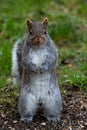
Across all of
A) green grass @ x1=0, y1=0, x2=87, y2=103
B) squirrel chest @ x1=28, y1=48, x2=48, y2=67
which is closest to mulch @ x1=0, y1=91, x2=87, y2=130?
green grass @ x1=0, y1=0, x2=87, y2=103

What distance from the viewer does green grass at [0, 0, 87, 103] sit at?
5.95 m

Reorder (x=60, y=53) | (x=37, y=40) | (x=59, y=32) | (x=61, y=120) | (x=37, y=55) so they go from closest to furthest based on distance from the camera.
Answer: (x=37, y=40) → (x=37, y=55) → (x=61, y=120) → (x=60, y=53) → (x=59, y=32)

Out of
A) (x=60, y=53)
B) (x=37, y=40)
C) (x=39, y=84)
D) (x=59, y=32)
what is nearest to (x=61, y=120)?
(x=39, y=84)

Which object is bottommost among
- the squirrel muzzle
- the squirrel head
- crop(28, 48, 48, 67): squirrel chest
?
crop(28, 48, 48, 67): squirrel chest

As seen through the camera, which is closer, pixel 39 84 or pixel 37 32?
pixel 37 32

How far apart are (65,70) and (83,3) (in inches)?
130

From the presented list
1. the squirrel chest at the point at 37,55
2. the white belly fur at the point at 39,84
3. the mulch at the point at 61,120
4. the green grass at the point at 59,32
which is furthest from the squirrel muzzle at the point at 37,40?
the green grass at the point at 59,32

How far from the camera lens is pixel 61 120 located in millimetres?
4949

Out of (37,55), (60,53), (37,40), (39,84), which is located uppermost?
(60,53)

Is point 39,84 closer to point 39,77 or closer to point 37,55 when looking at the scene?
point 39,77

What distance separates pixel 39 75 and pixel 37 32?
43 cm

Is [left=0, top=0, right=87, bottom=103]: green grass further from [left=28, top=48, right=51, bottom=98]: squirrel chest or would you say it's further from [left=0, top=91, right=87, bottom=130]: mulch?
[left=28, top=48, right=51, bottom=98]: squirrel chest

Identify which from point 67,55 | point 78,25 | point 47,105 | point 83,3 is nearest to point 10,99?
point 47,105

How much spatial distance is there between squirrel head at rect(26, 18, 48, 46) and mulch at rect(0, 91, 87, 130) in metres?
0.83
